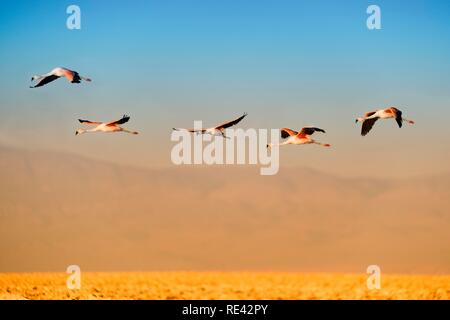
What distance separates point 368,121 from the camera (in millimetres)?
14242

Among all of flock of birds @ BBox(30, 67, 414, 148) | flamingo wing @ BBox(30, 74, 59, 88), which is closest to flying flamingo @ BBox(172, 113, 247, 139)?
Answer: flock of birds @ BBox(30, 67, 414, 148)

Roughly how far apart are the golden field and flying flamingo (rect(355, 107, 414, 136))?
3596 millimetres

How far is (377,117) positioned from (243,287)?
16.8ft

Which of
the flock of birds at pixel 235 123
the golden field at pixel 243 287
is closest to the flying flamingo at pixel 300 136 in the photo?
the flock of birds at pixel 235 123

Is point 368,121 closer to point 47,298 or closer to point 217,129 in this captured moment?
point 217,129

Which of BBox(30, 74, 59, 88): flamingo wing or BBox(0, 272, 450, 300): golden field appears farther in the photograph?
BBox(30, 74, 59, 88): flamingo wing

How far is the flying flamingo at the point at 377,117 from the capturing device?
44.2 feet

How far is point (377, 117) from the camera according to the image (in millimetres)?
13914

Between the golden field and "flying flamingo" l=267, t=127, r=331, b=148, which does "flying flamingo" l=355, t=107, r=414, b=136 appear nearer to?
"flying flamingo" l=267, t=127, r=331, b=148

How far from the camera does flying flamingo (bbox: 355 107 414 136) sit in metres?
13.5

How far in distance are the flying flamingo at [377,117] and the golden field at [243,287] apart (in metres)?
3.60

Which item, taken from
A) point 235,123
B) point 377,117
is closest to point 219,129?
point 235,123

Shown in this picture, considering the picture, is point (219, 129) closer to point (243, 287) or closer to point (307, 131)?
point (307, 131)

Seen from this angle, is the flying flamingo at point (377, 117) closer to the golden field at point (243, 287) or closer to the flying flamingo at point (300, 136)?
the flying flamingo at point (300, 136)
